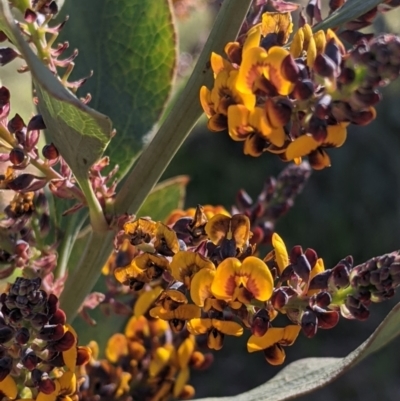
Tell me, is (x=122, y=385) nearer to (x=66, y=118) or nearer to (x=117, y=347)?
(x=117, y=347)

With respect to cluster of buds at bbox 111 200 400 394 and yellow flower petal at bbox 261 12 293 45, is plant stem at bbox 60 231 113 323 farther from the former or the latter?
yellow flower petal at bbox 261 12 293 45

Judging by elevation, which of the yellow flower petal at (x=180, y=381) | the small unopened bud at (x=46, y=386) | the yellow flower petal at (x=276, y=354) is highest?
the yellow flower petal at (x=276, y=354)

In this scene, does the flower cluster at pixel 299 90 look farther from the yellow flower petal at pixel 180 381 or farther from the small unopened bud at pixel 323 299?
the yellow flower petal at pixel 180 381

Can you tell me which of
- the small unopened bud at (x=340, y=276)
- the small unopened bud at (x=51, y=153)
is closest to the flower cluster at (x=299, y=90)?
the small unopened bud at (x=340, y=276)

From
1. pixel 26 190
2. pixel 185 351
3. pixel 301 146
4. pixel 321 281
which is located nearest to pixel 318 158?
pixel 301 146

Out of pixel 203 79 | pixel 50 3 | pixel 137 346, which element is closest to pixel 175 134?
pixel 203 79

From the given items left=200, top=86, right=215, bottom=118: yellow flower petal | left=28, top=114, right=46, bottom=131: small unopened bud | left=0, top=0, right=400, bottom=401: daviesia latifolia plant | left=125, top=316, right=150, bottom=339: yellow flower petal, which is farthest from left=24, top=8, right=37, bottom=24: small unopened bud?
left=125, top=316, right=150, bottom=339: yellow flower petal

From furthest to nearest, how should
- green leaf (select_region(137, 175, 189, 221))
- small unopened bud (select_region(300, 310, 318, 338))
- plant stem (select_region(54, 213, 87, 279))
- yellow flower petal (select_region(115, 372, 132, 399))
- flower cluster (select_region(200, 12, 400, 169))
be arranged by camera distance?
green leaf (select_region(137, 175, 189, 221))
yellow flower petal (select_region(115, 372, 132, 399))
plant stem (select_region(54, 213, 87, 279))
small unopened bud (select_region(300, 310, 318, 338))
flower cluster (select_region(200, 12, 400, 169))
